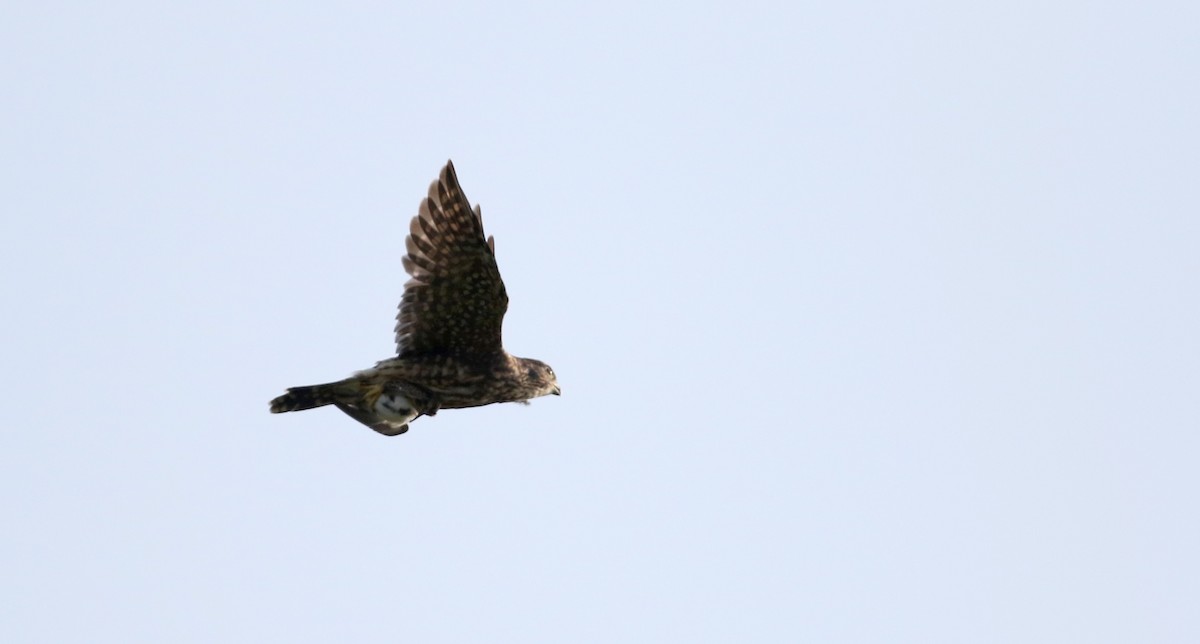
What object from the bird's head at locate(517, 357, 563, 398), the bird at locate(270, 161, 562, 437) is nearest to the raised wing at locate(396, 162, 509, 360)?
the bird at locate(270, 161, 562, 437)

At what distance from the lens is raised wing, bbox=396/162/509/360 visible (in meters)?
14.2

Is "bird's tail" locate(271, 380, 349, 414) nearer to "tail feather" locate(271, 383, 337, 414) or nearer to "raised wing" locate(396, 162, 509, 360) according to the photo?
"tail feather" locate(271, 383, 337, 414)

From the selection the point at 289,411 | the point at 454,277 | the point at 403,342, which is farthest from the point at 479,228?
the point at 289,411

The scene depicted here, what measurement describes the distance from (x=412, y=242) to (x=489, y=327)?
1274 millimetres

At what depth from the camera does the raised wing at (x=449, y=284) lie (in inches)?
559

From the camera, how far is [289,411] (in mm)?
14148

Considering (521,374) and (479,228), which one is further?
(521,374)

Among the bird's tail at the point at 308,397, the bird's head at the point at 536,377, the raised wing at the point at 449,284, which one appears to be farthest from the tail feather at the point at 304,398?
the bird's head at the point at 536,377

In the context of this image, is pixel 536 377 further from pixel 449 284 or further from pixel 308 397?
pixel 308 397

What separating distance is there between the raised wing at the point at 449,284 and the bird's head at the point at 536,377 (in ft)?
2.23

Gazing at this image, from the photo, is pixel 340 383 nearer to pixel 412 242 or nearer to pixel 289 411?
pixel 289 411

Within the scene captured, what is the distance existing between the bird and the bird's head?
487mm

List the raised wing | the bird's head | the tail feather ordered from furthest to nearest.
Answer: the bird's head
the raised wing
the tail feather

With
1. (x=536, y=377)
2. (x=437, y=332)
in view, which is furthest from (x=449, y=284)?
(x=536, y=377)
